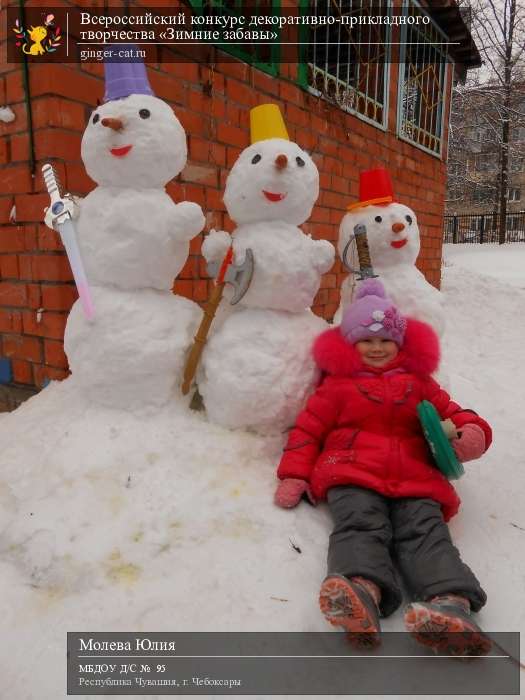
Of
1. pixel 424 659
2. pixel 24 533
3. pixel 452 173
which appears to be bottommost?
pixel 424 659

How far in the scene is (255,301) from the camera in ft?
6.86

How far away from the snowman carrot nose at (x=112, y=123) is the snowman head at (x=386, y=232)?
1.10m

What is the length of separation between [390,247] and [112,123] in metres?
1.31

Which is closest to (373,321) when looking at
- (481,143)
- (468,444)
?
(468,444)

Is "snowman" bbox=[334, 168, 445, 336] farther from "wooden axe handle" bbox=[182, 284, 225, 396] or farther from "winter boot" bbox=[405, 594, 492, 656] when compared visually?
"winter boot" bbox=[405, 594, 492, 656]

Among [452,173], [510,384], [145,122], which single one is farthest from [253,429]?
[452,173]

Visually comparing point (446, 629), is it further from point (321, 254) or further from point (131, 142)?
point (131, 142)

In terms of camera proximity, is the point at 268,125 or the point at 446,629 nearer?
the point at 446,629

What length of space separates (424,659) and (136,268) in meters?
1.56

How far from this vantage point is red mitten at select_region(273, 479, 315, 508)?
5.70ft

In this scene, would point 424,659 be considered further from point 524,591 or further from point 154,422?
point 154,422

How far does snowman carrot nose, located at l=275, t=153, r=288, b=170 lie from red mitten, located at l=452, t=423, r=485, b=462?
1158 mm

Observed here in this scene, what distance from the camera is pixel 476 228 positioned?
22.4m

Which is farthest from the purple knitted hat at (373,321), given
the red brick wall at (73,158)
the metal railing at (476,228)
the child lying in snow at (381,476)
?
the metal railing at (476,228)
